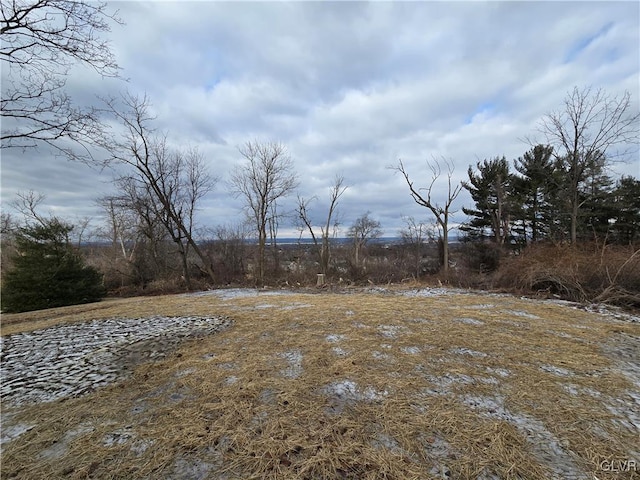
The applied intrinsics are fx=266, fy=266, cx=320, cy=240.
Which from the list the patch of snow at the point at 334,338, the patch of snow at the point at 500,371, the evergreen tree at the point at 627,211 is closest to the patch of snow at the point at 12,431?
the patch of snow at the point at 334,338

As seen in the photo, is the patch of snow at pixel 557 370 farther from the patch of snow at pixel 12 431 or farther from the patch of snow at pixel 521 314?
the patch of snow at pixel 12 431

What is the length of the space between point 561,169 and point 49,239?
2502 centimetres

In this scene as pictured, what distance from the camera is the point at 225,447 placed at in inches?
65.9

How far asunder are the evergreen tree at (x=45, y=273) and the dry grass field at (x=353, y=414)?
30.3ft

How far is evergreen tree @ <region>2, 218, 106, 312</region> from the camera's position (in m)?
9.46

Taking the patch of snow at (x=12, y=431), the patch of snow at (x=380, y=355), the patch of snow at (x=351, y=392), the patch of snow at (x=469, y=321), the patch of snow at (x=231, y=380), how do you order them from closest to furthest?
the patch of snow at (x=12, y=431)
the patch of snow at (x=351, y=392)
the patch of snow at (x=231, y=380)
the patch of snow at (x=380, y=355)
the patch of snow at (x=469, y=321)

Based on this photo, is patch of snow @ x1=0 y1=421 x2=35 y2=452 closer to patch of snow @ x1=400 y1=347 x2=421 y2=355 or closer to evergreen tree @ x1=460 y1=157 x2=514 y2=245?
patch of snow @ x1=400 y1=347 x2=421 y2=355

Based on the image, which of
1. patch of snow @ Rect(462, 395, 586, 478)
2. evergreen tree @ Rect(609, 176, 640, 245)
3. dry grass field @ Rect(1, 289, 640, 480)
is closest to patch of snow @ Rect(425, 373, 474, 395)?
dry grass field @ Rect(1, 289, 640, 480)

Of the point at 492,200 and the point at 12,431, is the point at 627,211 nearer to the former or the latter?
the point at 492,200

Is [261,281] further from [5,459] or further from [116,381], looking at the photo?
[5,459]

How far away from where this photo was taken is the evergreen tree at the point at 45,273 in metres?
9.46

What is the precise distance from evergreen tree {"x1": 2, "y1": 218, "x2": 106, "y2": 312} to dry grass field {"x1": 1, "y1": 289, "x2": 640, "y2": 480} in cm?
922

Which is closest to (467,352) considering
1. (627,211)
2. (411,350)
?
(411,350)

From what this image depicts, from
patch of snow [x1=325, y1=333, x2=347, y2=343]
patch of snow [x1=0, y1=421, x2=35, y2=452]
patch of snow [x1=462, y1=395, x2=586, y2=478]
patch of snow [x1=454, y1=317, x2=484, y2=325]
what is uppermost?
patch of snow [x1=0, y1=421, x2=35, y2=452]
